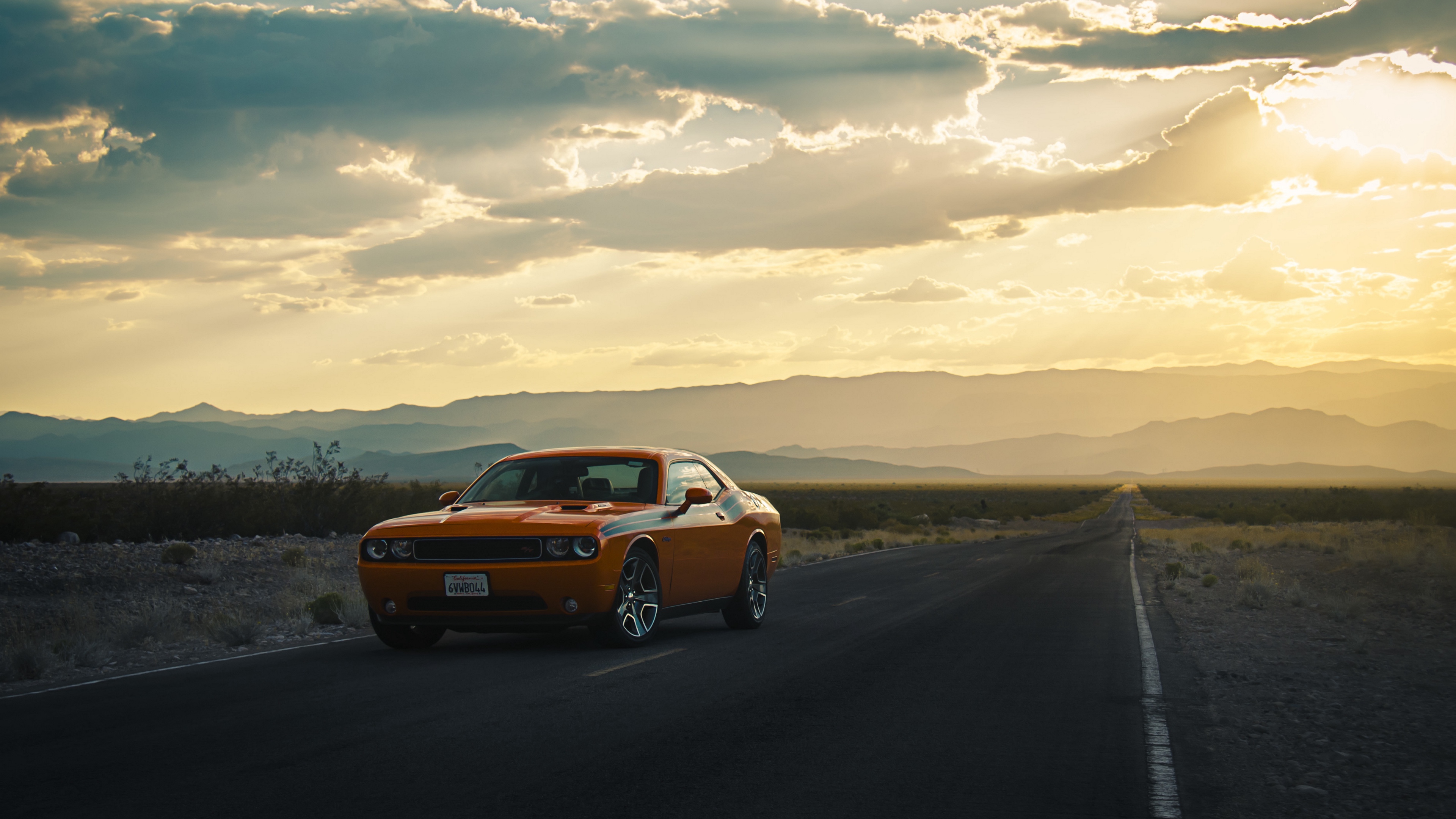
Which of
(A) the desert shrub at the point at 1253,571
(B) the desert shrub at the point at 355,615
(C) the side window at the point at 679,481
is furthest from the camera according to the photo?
(A) the desert shrub at the point at 1253,571

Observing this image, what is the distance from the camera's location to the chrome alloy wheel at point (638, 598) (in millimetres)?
9820

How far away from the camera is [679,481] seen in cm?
1131

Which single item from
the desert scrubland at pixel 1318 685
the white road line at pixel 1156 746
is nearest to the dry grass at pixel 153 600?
the white road line at pixel 1156 746

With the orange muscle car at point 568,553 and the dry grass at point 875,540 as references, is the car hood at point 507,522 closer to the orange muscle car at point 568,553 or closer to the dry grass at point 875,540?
the orange muscle car at point 568,553

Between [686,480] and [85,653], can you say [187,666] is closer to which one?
[85,653]

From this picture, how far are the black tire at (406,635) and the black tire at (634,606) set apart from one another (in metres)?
1.45

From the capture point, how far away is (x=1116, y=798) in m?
5.33

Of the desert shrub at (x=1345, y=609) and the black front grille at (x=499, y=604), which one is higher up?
the black front grille at (x=499, y=604)

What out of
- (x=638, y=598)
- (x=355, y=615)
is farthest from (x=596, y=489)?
(x=355, y=615)

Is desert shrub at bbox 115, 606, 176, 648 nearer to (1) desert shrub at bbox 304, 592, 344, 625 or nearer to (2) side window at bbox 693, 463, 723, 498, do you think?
(1) desert shrub at bbox 304, 592, 344, 625

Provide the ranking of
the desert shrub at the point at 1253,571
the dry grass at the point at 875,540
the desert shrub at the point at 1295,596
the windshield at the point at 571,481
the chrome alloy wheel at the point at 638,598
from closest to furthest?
the chrome alloy wheel at the point at 638,598
the windshield at the point at 571,481
the desert shrub at the point at 1295,596
the desert shrub at the point at 1253,571
the dry grass at the point at 875,540

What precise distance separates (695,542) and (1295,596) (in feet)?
35.5

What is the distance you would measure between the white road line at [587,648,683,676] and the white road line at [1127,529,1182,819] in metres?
3.83

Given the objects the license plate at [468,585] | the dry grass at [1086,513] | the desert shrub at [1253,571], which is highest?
the license plate at [468,585]
